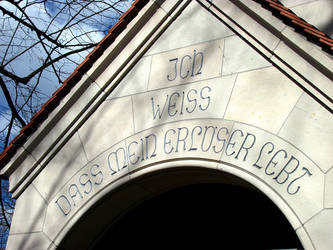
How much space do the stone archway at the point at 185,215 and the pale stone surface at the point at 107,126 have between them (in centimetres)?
66

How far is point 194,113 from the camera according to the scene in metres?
6.27

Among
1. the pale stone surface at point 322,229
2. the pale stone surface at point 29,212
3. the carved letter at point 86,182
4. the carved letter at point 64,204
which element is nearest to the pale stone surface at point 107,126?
the carved letter at point 86,182

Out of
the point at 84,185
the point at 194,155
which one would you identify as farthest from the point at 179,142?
the point at 84,185

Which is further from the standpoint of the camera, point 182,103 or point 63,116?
point 63,116

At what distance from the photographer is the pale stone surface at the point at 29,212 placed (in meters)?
7.09

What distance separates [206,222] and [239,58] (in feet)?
7.63

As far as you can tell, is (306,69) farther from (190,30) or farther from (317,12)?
(190,30)

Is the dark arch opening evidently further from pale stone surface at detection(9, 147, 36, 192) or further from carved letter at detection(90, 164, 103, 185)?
pale stone surface at detection(9, 147, 36, 192)

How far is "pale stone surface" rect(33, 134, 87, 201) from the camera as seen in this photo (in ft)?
23.1

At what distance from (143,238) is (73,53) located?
28.1 ft

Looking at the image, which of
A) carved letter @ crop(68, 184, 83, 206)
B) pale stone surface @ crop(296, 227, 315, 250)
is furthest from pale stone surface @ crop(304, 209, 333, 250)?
carved letter @ crop(68, 184, 83, 206)

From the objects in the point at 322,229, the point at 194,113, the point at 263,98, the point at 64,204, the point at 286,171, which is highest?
the point at 64,204

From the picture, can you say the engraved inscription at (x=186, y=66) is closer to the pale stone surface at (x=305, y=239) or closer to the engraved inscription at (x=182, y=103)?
the engraved inscription at (x=182, y=103)

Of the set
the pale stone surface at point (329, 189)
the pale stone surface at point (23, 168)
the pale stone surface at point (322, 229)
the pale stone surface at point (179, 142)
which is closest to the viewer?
the pale stone surface at point (322, 229)
